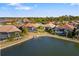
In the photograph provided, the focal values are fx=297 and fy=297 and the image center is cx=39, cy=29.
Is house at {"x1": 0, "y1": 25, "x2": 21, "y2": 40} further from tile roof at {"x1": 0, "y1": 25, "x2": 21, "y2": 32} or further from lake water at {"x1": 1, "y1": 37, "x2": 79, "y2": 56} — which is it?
lake water at {"x1": 1, "y1": 37, "x2": 79, "y2": 56}

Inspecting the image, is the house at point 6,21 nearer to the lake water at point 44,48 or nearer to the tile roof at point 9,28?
the tile roof at point 9,28

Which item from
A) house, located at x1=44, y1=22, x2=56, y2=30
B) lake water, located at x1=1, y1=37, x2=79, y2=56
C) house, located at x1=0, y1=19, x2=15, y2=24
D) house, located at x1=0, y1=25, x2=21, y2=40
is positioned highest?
house, located at x1=0, y1=19, x2=15, y2=24

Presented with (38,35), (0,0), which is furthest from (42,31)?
(0,0)

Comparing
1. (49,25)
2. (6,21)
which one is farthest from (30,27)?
(6,21)

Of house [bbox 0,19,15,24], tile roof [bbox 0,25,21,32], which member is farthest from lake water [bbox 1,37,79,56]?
house [bbox 0,19,15,24]

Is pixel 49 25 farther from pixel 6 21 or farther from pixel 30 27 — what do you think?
pixel 6 21

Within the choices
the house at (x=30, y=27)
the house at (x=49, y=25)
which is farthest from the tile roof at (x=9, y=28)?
the house at (x=49, y=25)

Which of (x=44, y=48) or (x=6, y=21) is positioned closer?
(x=44, y=48)
